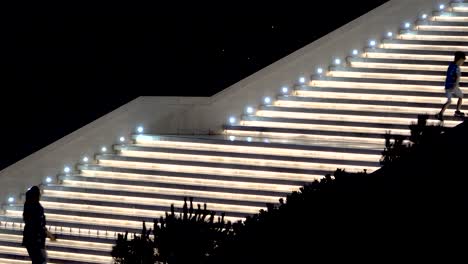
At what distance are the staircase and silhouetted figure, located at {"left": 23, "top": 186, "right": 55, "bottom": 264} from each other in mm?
2033

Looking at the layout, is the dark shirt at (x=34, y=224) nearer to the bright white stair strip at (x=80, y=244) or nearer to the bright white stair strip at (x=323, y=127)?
the bright white stair strip at (x=80, y=244)

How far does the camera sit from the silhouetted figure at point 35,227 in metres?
14.3

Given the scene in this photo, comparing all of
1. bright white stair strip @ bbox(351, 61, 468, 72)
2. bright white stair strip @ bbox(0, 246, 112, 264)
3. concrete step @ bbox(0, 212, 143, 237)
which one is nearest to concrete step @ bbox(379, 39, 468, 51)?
bright white stair strip @ bbox(351, 61, 468, 72)

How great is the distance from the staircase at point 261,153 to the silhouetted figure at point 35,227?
203cm

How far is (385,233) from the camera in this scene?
10938 millimetres

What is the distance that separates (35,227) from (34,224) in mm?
35

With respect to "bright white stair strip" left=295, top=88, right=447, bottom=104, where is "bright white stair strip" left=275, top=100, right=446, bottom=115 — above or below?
below

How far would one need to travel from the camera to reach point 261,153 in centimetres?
1780

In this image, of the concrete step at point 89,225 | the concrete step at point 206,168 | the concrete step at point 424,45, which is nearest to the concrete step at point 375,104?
the concrete step at point 424,45

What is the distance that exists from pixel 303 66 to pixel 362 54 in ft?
2.95

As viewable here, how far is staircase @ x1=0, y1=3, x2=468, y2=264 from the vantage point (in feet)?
56.2

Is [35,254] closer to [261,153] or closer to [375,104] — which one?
[261,153]

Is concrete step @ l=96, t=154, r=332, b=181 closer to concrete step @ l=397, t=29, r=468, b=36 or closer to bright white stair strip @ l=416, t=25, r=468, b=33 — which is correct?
concrete step @ l=397, t=29, r=468, b=36

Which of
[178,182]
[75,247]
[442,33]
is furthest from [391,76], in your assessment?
[75,247]
